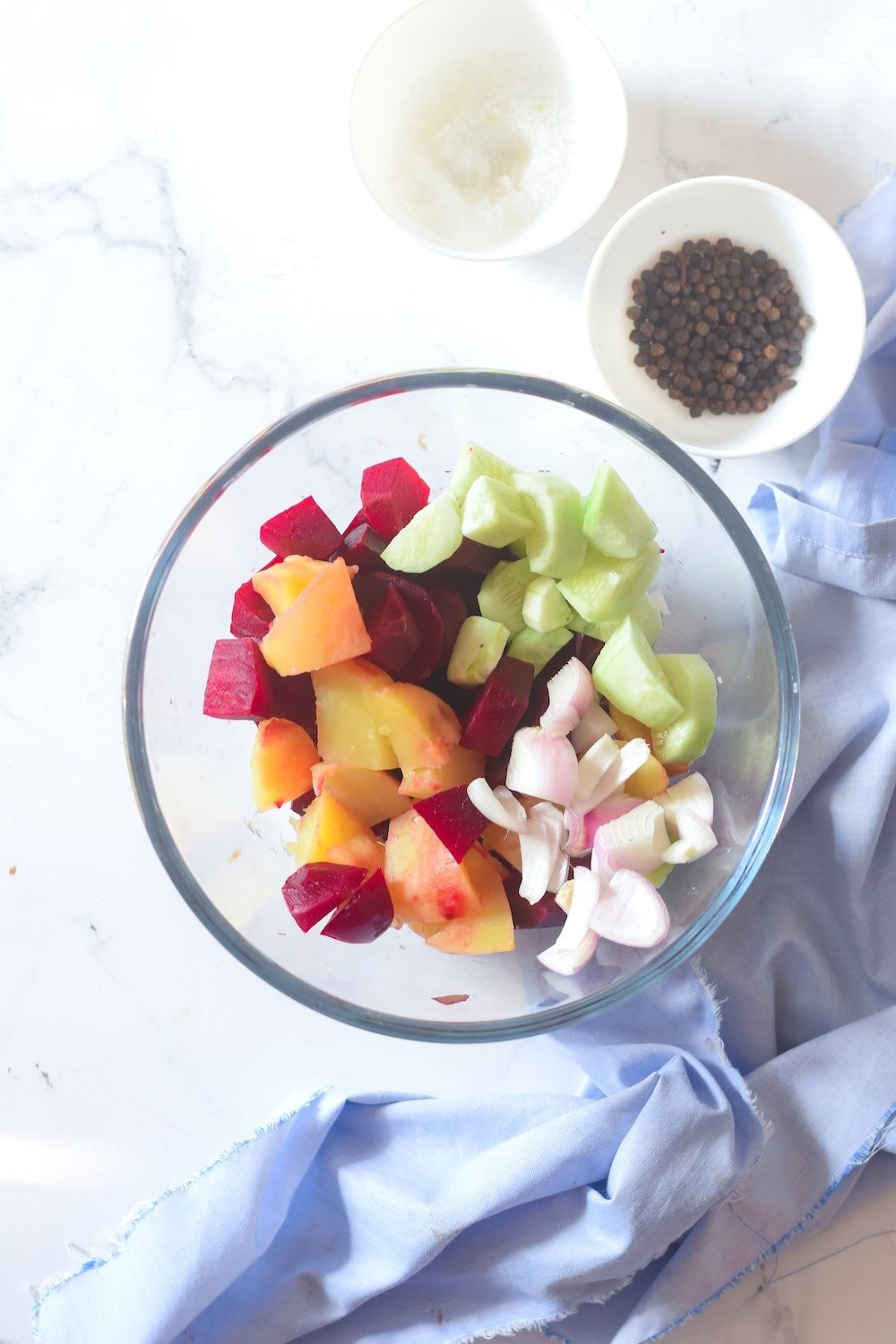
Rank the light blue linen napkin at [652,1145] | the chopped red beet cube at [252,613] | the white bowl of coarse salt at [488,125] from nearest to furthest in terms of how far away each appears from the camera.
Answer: the chopped red beet cube at [252,613]
the light blue linen napkin at [652,1145]
the white bowl of coarse salt at [488,125]

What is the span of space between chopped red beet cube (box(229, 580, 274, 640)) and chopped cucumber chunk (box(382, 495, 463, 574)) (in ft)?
0.54

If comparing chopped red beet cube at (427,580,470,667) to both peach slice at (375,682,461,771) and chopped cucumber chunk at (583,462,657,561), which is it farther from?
chopped cucumber chunk at (583,462,657,561)

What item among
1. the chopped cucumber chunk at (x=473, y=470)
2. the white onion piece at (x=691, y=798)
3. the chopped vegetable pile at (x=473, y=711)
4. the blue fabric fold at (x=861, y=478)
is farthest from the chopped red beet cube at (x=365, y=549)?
the blue fabric fold at (x=861, y=478)

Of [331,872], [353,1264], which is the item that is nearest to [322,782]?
[331,872]

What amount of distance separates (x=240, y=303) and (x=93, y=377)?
0.23 metres

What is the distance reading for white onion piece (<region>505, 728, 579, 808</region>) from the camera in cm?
125

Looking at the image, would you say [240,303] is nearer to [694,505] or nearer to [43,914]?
[694,505]

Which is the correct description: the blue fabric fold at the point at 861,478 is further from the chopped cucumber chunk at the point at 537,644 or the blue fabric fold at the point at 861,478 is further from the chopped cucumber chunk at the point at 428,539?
the chopped cucumber chunk at the point at 428,539

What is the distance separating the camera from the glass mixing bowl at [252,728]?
4.36 ft

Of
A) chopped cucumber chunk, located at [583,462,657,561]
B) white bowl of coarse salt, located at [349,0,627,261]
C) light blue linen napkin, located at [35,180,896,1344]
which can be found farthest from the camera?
white bowl of coarse salt, located at [349,0,627,261]

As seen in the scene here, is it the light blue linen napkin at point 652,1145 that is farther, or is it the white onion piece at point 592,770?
the light blue linen napkin at point 652,1145

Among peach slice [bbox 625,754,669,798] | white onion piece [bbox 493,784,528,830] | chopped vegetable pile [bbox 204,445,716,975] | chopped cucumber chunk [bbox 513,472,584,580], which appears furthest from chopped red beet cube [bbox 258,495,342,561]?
peach slice [bbox 625,754,669,798]

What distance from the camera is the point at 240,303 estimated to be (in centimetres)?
160

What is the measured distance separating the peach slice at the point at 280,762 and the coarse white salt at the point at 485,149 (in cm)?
73
